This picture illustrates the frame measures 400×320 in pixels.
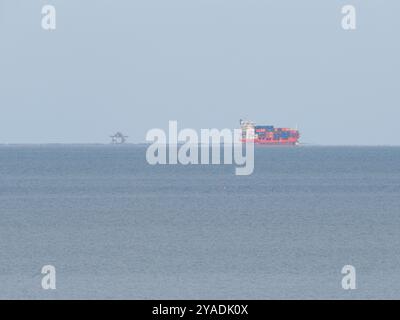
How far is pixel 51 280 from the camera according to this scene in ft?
105

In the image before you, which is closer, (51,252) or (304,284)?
(304,284)

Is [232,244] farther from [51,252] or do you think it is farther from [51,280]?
[51,280]

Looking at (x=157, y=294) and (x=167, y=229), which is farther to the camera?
(x=167, y=229)

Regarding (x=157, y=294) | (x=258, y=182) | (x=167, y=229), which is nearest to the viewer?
(x=157, y=294)

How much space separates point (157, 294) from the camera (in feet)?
98.5
